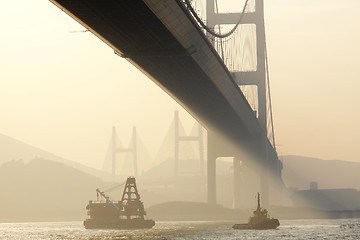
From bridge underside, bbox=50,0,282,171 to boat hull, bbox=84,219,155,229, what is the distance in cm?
2345

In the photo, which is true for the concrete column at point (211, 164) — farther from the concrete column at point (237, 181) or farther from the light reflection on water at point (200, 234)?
the light reflection on water at point (200, 234)

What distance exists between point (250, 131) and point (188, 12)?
7338cm

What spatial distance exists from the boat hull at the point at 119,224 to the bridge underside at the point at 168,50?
2345cm

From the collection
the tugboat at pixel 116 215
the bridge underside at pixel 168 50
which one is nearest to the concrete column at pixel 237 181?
the tugboat at pixel 116 215

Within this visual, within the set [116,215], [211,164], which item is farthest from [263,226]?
[211,164]

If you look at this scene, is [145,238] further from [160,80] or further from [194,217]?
[194,217]

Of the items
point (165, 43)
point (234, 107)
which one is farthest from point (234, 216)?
point (165, 43)

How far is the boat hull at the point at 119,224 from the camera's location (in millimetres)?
139375

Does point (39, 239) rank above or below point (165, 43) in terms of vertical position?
below

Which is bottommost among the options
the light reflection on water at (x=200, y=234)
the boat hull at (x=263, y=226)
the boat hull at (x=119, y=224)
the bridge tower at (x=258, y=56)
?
the light reflection on water at (x=200, y=234)

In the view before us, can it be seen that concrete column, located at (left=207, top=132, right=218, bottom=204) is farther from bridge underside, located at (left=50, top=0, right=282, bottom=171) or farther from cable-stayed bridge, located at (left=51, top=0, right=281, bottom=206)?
bridge underside, located at (left=50, top=0, right=282, bottom=171)

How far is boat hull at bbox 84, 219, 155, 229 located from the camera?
139375 mm

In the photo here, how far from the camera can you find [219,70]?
94625mm

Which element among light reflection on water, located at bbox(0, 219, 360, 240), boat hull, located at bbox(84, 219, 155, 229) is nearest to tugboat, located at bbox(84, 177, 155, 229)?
boat hull, located at bbox(84, 219, 155, 229)
